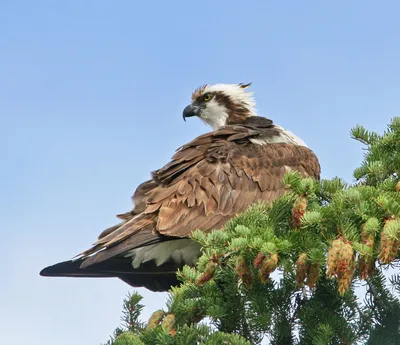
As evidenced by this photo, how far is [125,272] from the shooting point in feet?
21.4

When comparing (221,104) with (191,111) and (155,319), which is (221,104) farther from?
(155,319)

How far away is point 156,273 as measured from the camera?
6.60m

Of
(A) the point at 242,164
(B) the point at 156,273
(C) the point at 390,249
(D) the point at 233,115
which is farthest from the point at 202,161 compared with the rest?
(C) the point at 390,249

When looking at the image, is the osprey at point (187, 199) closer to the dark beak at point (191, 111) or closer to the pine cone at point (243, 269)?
the dark beak at point (191, 111)

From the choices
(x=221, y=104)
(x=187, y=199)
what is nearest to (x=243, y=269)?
(x=187, y=199)

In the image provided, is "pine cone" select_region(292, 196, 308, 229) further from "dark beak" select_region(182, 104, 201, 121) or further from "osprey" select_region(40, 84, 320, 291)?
"dark beak" select_region(182, 104, 201, 121)

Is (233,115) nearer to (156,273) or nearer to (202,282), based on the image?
(156,273)

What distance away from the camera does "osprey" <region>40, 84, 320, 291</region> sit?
6109 mm

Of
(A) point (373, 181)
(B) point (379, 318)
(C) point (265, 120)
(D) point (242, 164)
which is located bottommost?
(B) point (379, 318)

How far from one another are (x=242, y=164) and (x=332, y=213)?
2661 mm

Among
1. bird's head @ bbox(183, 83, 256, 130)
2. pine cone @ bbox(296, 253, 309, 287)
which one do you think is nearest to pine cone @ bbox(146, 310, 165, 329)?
pine cone @ bbox(296, 253, 309, 287)

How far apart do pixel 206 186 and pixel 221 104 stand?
2.18 m

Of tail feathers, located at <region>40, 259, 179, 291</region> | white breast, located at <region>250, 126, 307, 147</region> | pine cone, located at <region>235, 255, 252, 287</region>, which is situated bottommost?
pine cone, located at <region>235, 255, 252, 287</region>

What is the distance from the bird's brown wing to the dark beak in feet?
4.76
